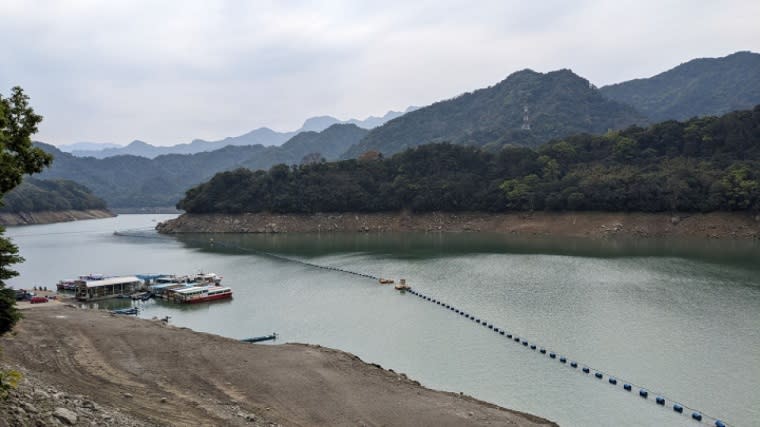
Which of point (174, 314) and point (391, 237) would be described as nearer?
point (174, 314)

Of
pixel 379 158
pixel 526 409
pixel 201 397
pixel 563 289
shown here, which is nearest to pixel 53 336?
pixel 201 397

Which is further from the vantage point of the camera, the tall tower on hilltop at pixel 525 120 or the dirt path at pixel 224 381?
the tall tower on hilltop at pixel 525 120

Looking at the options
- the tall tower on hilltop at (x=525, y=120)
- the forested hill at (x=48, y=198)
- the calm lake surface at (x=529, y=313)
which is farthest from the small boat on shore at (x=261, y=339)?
the tall tower on hilltop at (x=525, y=120)

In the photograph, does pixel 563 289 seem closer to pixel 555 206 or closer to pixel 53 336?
pixel 53 336

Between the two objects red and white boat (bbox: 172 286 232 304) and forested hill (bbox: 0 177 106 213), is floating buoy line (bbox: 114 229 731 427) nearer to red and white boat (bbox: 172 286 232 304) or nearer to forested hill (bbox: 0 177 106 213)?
red and white boat (bbox: 172 286 232 304)

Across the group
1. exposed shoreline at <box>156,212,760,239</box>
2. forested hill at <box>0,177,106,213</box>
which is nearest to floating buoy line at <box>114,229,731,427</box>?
Answer: exposed shoreline at <box>156,212,760,239</box>

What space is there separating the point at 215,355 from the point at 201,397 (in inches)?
161

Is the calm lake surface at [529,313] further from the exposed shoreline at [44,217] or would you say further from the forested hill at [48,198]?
the forested hill at [48,198]

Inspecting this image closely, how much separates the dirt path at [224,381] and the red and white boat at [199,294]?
12.4m

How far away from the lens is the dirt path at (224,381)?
14547mm

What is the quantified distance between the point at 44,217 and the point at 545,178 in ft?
348

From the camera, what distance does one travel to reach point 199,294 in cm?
3588

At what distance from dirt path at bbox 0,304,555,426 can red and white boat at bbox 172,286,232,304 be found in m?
12.4

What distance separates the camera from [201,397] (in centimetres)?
1571
